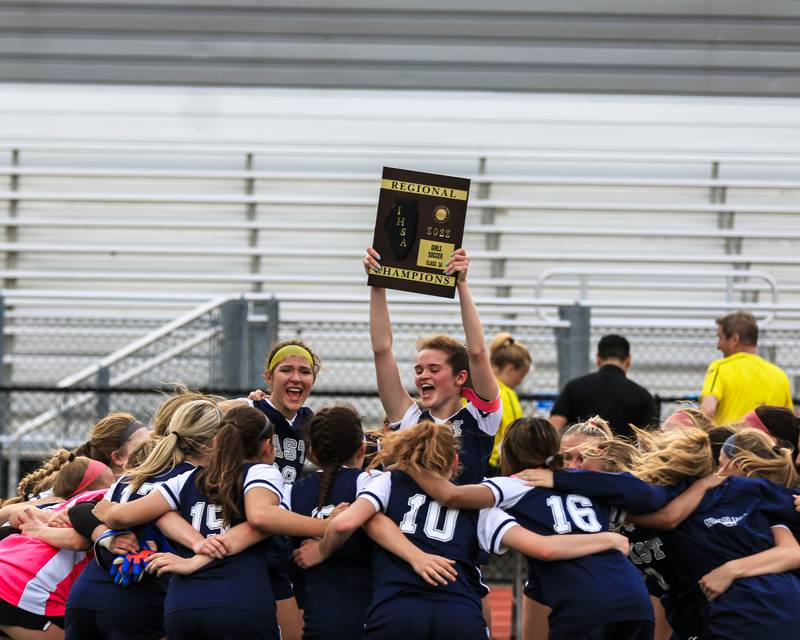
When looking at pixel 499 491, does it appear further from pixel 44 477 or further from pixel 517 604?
pixel 517 604

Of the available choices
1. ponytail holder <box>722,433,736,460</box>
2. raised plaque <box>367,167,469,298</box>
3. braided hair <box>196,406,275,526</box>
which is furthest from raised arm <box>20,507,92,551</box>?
ponytail holder <box>722,433,736,460</box>

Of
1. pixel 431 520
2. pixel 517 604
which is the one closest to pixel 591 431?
pixel 431 520

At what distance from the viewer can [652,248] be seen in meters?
11.5

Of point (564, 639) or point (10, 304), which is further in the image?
point (10, 304)

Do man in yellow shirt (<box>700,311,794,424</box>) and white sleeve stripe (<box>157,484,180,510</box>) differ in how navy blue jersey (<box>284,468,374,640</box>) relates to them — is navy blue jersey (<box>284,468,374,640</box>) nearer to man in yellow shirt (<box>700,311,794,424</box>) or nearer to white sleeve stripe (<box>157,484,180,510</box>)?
white sleeve stripe (<box>157,484,180,510</box>)

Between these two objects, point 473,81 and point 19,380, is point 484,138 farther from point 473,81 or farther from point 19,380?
point 19,380

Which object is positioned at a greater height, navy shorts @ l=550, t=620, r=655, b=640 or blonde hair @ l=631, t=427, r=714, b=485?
blonde hair @ l=631, t=427, r=714, b=485

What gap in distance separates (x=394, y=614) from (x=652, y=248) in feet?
26.4

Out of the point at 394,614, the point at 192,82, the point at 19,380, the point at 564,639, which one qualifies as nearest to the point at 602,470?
the point at 564,639

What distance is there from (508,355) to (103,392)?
108 inches

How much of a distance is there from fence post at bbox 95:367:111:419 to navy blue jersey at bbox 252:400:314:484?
2766 millimetres

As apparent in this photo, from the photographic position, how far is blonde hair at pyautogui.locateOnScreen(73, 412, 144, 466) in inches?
206

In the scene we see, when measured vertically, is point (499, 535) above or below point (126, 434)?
below

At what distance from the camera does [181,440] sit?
14.8 ft
